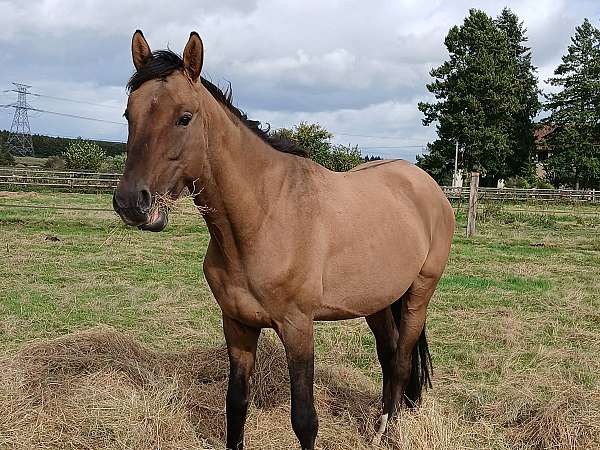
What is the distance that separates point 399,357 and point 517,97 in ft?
120

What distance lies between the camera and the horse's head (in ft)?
7.08

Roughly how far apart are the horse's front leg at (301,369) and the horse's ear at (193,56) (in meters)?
1.27

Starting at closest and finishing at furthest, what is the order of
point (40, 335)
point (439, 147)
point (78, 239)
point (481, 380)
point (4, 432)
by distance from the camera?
1. point (4, 432)
2. point (481, 380)
3. point (40, 335)
4. point (78, 239)
5. point (439, 147)


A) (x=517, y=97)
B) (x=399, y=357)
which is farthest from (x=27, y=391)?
(x=517, y=97)

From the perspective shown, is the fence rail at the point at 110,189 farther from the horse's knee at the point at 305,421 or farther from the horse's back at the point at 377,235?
the horse's knee at the point at 305,421

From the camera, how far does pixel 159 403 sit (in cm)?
348

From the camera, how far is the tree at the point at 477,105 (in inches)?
1362

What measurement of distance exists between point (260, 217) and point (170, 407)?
1572mm

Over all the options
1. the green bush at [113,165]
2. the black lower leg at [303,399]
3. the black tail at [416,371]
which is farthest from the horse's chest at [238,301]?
the green bush at [113,165]

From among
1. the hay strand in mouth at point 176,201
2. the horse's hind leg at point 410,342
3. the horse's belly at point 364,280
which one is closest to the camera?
the hay strand in mouth at point 176,201

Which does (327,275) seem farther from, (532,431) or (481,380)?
(481,380)

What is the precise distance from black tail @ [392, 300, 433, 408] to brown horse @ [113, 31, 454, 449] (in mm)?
385

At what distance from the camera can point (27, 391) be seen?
3559mm

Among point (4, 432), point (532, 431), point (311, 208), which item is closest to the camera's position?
point (311, 208)
